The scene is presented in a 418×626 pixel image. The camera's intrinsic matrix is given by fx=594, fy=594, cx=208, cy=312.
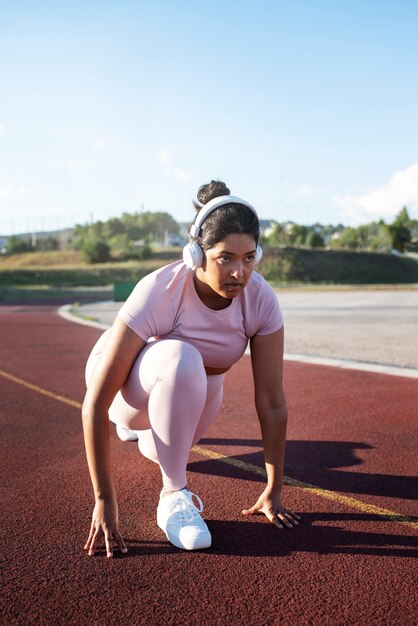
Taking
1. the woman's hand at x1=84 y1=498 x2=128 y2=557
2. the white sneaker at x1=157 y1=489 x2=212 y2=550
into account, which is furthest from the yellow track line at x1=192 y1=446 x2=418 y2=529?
the woman's hand at x1=84 y1=498 x2=128 y2=557

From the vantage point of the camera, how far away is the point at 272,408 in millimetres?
2975

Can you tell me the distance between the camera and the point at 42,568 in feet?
8.13

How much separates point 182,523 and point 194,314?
97cm

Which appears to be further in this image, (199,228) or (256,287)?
(256,287)

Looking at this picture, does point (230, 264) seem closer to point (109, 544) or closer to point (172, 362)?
point (172, 362)

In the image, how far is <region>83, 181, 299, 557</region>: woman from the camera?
2.61 m

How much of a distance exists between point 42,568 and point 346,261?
6405 cm

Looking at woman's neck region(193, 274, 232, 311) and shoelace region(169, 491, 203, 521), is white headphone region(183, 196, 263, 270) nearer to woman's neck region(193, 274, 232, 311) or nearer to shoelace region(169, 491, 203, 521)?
woman's neck region(193, 274, 232, 311)

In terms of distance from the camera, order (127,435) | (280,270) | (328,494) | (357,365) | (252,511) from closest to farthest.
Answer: (252,511) → (328,494) → (127,435) → (357,365) → (280,270)

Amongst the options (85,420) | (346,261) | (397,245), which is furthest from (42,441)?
(397,245)

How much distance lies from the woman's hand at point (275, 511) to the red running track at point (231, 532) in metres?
0.05

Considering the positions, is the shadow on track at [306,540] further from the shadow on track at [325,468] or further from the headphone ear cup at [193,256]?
the headphone ear cup at [193,256]

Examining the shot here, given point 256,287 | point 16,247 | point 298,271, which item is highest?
point 256,287

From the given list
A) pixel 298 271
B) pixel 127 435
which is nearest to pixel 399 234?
pixel 298 271
